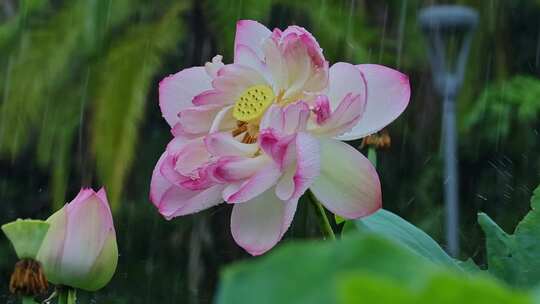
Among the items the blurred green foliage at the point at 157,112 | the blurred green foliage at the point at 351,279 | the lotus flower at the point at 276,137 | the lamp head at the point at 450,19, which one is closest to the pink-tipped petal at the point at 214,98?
the lotus flower at the point at 276,137

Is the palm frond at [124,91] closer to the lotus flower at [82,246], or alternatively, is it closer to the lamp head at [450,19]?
the lamp head at [450,19]

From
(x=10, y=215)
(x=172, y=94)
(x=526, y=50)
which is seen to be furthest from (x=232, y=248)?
(x=172, y=94)

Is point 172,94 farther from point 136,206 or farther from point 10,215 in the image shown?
point 10,215

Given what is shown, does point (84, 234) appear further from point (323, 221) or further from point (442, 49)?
point (442, 49)

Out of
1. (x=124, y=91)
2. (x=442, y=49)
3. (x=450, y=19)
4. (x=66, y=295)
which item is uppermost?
(x=66, y=295)

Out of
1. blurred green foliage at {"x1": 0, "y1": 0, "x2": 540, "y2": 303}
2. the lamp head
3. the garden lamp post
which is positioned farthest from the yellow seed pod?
blurred green foliage at {"x1": 0, "y1": 0, "x2": 540, "y2": 303}

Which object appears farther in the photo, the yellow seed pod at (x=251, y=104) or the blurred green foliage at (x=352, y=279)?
the yellow seed pod at (x=251, y=104)

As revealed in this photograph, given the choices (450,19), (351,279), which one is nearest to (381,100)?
(351,279)
